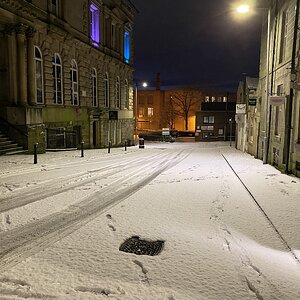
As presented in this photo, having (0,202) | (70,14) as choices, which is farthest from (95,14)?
(0,202)

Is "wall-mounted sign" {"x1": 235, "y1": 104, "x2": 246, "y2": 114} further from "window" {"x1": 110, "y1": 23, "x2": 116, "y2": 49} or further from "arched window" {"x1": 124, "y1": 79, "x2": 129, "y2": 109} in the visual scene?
"window" {"x1": 110, "y1": 23, "x2": 116, "y2": 49}

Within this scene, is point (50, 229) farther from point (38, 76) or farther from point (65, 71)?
point (65, 71)

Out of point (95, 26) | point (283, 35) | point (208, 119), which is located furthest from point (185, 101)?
point (283, 35)

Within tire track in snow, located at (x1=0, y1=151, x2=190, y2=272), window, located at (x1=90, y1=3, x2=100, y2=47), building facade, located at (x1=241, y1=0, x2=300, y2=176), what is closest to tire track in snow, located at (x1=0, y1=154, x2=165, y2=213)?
tire track in snow, located at (x1=0, y1=151, x2=190, y2=272)

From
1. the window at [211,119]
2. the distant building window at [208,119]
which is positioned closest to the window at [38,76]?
the distant building window at [208,119]

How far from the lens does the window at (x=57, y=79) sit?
1994 centimetres

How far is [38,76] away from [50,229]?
15.1m

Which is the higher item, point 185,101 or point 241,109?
point 185,101

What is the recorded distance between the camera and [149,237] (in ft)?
17.0

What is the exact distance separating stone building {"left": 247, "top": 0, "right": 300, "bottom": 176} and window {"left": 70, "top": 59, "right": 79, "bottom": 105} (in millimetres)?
13596

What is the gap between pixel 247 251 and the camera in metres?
4.71

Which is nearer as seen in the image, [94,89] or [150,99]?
[94,89]

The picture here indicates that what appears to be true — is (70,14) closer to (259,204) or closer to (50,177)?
(50,177)

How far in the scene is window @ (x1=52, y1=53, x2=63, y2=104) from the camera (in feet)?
65.4
